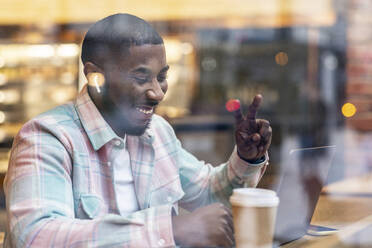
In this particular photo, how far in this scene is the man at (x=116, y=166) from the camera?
0.91m

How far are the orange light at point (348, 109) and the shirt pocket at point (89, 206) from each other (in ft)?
17.8

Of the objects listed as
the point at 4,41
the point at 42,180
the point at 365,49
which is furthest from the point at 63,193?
the point at 365,49

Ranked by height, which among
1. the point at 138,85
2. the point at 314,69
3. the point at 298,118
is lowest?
the point at 298,118

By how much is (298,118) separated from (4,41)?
11.6 feet

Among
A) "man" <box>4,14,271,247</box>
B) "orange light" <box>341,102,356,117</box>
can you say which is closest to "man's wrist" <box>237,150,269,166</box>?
"man" <box>4,14,271,247</box>

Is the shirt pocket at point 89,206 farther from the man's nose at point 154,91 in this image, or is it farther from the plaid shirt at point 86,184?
the man's nose at point 154,91

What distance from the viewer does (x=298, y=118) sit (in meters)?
7.04

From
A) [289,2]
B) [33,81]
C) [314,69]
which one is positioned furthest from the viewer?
[314,69]

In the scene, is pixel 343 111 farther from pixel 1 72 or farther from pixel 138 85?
pixel 138 85

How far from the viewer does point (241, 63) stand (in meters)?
6.98

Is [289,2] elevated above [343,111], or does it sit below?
above

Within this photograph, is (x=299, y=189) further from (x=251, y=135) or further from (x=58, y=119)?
(x=58, y=119)

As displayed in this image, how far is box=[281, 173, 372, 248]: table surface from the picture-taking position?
4.05 ft

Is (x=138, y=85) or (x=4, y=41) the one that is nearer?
(x=138, y=85)
